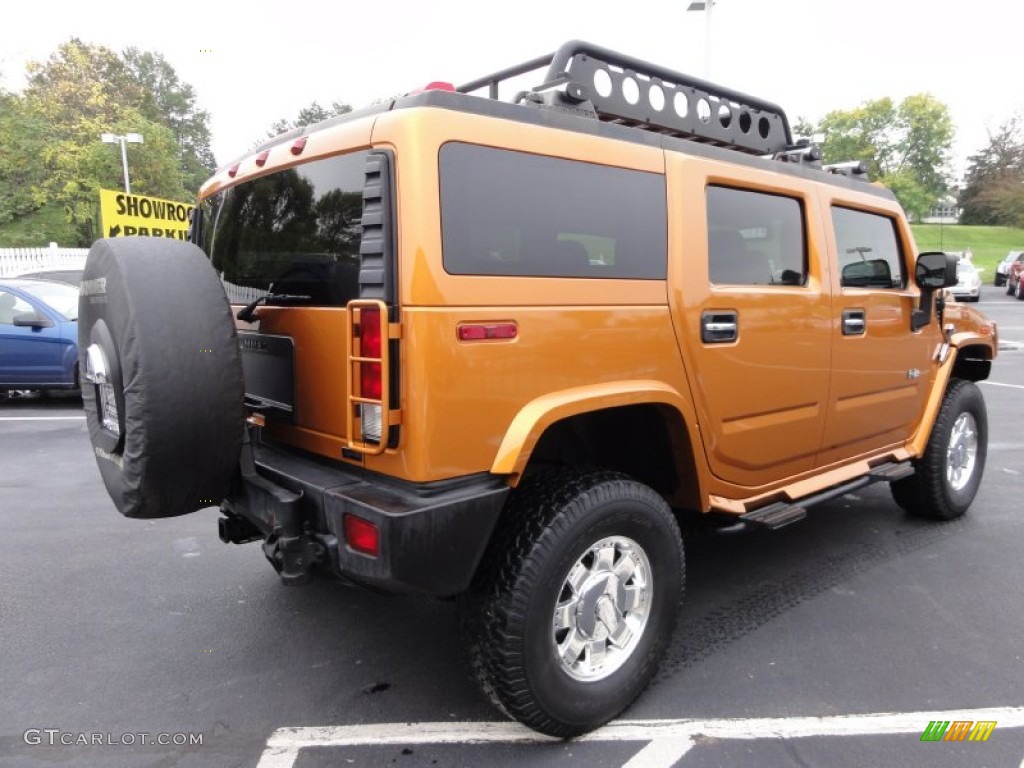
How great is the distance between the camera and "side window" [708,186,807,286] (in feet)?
9.54

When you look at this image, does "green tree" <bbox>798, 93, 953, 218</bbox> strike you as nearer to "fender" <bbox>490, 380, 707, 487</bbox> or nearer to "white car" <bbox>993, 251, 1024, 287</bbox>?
"white car" <bbox>993, 251, 1024, 287</bbox>

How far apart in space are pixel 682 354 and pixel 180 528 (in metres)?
3.50

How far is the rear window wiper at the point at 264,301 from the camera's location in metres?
2.59

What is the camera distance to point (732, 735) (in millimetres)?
2506

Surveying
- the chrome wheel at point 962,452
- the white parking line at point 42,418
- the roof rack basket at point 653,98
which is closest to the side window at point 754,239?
the roof rack basket at point 653,98

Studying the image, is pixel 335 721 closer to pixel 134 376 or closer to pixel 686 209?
pixel 134 376

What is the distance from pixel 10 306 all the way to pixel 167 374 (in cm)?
823

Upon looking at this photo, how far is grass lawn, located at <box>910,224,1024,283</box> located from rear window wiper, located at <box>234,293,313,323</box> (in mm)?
54500

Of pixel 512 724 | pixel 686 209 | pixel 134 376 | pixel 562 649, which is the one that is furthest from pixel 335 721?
pixel 686 209

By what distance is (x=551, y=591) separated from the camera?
90.4 inches

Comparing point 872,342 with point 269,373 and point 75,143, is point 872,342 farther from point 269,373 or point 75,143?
point 75,143

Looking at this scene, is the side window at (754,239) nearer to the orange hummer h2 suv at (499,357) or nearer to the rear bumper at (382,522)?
the orange hummer h2 suv at (499,357)

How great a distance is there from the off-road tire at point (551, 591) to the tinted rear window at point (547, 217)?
76 cm

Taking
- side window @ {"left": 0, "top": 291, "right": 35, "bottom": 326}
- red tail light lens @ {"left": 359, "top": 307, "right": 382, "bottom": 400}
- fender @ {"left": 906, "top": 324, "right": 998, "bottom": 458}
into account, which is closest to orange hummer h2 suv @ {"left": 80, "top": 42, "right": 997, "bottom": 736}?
red tail light lens @ {"left": 359, "top": 307, "right": 382, "bottom": 400}
